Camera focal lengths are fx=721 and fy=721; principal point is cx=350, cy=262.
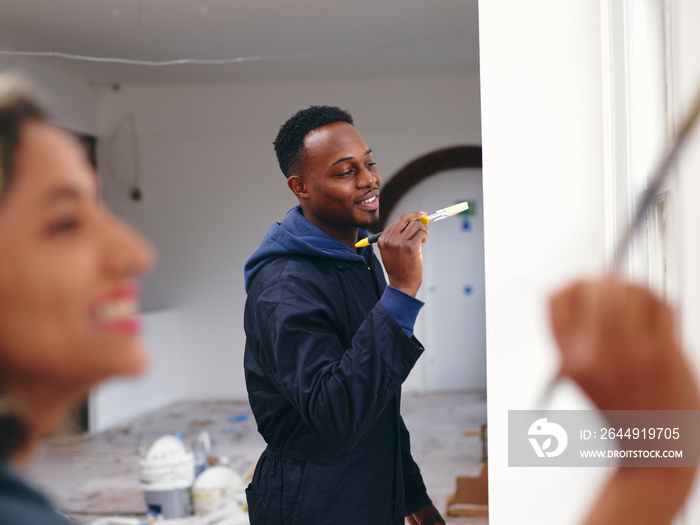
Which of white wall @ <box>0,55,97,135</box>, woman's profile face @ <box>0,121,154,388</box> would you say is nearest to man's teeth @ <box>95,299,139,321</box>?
woman's profile face @ <box>0,121,154,388</box>

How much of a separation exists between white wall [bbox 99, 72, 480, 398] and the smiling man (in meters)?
5.46

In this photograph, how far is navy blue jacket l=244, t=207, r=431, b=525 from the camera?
102cm

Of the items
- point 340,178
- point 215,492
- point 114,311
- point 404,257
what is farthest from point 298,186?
point 215,492

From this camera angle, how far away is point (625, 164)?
1350mm

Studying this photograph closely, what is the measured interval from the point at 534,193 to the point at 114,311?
4.20ft

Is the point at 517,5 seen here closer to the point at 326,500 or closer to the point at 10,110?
the point at 326,500

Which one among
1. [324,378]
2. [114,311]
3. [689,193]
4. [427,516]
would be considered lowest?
[427,516]

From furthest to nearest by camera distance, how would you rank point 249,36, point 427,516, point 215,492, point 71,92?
point 71,92 < point 249,36 < point 215,492 < point 427,516

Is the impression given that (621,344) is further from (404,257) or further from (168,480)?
(168,480)

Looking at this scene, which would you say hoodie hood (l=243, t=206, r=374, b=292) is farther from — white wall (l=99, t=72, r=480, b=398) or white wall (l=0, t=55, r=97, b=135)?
white wall (l=99, t=72, r=480, b=398)

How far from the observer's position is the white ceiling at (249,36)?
4.76 metres

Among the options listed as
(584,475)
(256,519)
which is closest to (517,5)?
(584,475)

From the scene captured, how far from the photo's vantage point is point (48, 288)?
236 millimetres

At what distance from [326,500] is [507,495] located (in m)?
0.49
